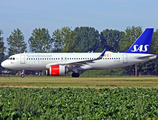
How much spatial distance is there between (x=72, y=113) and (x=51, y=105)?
82.3 inches

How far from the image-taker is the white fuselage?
43062 mm

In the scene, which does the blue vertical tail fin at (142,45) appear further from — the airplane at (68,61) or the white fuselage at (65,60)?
the white fuselage at (65,60)

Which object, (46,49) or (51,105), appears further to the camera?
(46,49)

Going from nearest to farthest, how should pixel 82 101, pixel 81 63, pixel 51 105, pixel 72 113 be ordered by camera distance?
pixel 72 113
pixel 51 105
pixel 82 101
pixel 81 63

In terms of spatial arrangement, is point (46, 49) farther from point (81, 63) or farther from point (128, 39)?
point (81, 63)

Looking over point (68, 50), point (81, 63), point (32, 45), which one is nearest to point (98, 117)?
point (81, 63)

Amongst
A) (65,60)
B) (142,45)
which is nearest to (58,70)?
(65,60)

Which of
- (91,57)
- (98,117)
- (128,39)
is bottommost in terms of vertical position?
(98,117)

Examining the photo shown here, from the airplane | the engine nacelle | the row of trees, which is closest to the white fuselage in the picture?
the airplane

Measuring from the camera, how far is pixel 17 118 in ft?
34.4

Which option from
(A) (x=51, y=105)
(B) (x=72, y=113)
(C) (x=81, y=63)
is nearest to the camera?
(B) (x=72, y=113)

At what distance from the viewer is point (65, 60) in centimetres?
4359

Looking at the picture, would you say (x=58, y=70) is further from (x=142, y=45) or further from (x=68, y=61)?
(x=142, y=45)

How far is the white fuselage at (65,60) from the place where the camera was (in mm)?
43062
